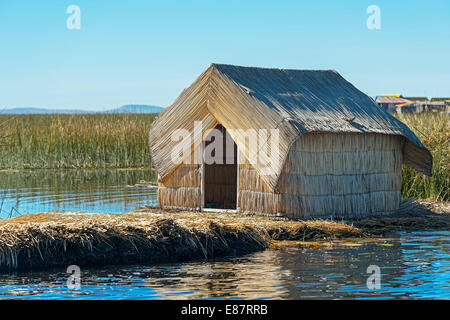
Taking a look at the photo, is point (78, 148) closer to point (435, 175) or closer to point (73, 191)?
point (73, 191)

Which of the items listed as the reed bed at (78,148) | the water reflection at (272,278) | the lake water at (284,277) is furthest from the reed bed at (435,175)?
the reed bed at (78,148)

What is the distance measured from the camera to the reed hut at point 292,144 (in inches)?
513

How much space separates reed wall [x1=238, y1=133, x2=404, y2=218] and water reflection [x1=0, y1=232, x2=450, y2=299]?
1.72 metres

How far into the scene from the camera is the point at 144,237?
420 inches

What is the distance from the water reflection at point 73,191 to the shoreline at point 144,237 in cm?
276

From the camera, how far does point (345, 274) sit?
9.84 metres

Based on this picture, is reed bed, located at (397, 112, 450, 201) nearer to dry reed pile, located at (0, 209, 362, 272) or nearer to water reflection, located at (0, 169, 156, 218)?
water reflection, located at (0, 169, 156, 218)

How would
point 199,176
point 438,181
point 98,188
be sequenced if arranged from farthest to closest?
point 98,188 < point 438,181 < point 199,176

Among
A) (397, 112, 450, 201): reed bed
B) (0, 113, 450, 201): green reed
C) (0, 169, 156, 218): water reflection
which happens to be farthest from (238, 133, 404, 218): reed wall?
(0, 113, 450, 201): green reed

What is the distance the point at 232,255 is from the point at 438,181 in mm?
7131

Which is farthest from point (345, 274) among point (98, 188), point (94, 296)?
point (98, 188)
